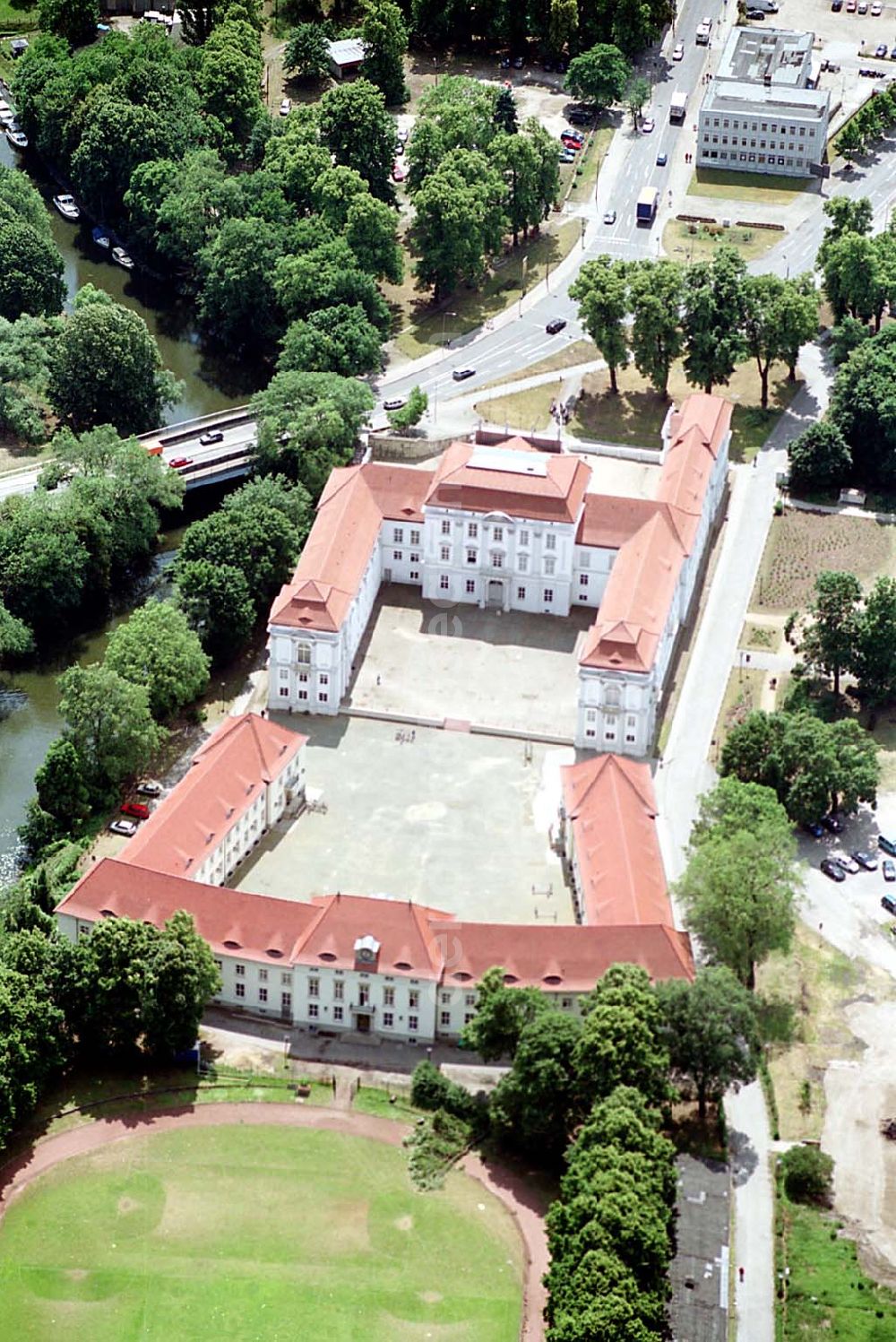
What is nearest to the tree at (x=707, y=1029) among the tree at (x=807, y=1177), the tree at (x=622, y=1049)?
the tree at (x=622, y=1049)

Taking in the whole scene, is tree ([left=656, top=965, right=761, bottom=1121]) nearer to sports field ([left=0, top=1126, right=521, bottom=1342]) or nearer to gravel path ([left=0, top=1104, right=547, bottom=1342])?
gravel path ([left=0, top=1104, right=547, bottom=1342])

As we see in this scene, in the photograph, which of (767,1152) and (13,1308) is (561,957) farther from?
(13,1308)

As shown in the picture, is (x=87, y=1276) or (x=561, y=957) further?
(x=561, y=957)

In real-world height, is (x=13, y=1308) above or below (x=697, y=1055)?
below

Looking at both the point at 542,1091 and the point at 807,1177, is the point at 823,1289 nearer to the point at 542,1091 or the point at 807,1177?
the point at 807,1177

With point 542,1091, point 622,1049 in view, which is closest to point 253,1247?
point 542,1091

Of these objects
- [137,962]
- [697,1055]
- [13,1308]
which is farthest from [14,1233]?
[697,1055]

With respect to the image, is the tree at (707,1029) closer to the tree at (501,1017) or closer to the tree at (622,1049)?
the tree at (622,1049)
